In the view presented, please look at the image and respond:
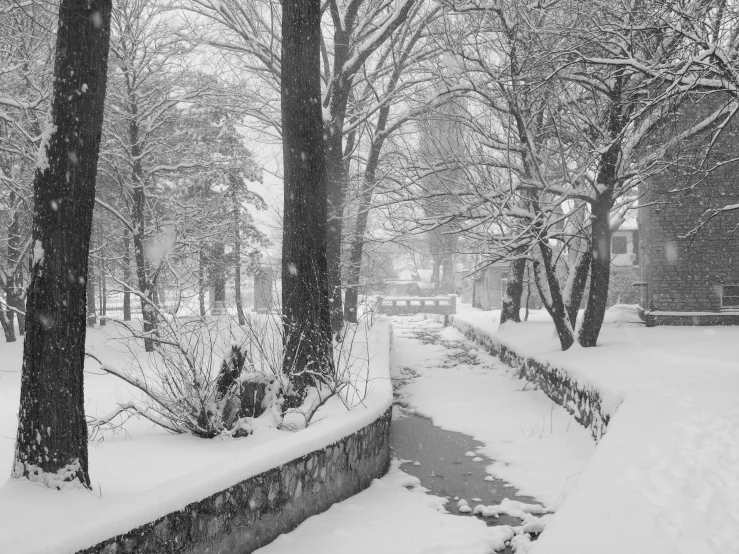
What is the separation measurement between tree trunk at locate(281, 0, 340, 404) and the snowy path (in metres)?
2.15

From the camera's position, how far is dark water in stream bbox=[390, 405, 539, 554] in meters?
6.66

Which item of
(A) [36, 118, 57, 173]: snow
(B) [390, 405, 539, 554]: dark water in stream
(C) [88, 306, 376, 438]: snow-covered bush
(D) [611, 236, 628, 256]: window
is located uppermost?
(D) [611, 236, 628, 256]: window

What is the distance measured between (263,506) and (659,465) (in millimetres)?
3263

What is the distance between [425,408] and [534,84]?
6.05 m

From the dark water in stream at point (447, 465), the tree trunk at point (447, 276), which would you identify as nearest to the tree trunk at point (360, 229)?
the dark water in stream at point (447, 465)

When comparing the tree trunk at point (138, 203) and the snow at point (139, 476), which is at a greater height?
the tree trunk at point (138, 203)

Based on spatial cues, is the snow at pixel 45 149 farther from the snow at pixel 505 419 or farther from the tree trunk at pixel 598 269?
the tree trunk at pixel 598 269

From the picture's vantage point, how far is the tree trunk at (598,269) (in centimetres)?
1170

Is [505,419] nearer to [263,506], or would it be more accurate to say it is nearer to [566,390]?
[566,390]

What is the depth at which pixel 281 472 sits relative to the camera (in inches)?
205

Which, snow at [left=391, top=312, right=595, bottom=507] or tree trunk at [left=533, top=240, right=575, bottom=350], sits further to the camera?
tree trunk at [left=533, top=240, right=575, bottom=350]

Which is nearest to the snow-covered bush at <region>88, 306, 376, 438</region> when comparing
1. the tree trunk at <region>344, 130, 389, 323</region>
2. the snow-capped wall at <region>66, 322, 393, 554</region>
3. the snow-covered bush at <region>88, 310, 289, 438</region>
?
the snow-covered bush at <region>88, 310, 289, 438</region>

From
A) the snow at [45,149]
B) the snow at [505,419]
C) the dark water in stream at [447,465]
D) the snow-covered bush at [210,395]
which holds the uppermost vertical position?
the snow at [45,149]

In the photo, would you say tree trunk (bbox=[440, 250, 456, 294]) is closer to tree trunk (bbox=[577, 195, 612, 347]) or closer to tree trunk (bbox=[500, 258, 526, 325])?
tree trunk (bbox=[500, 258, 526, 325])
